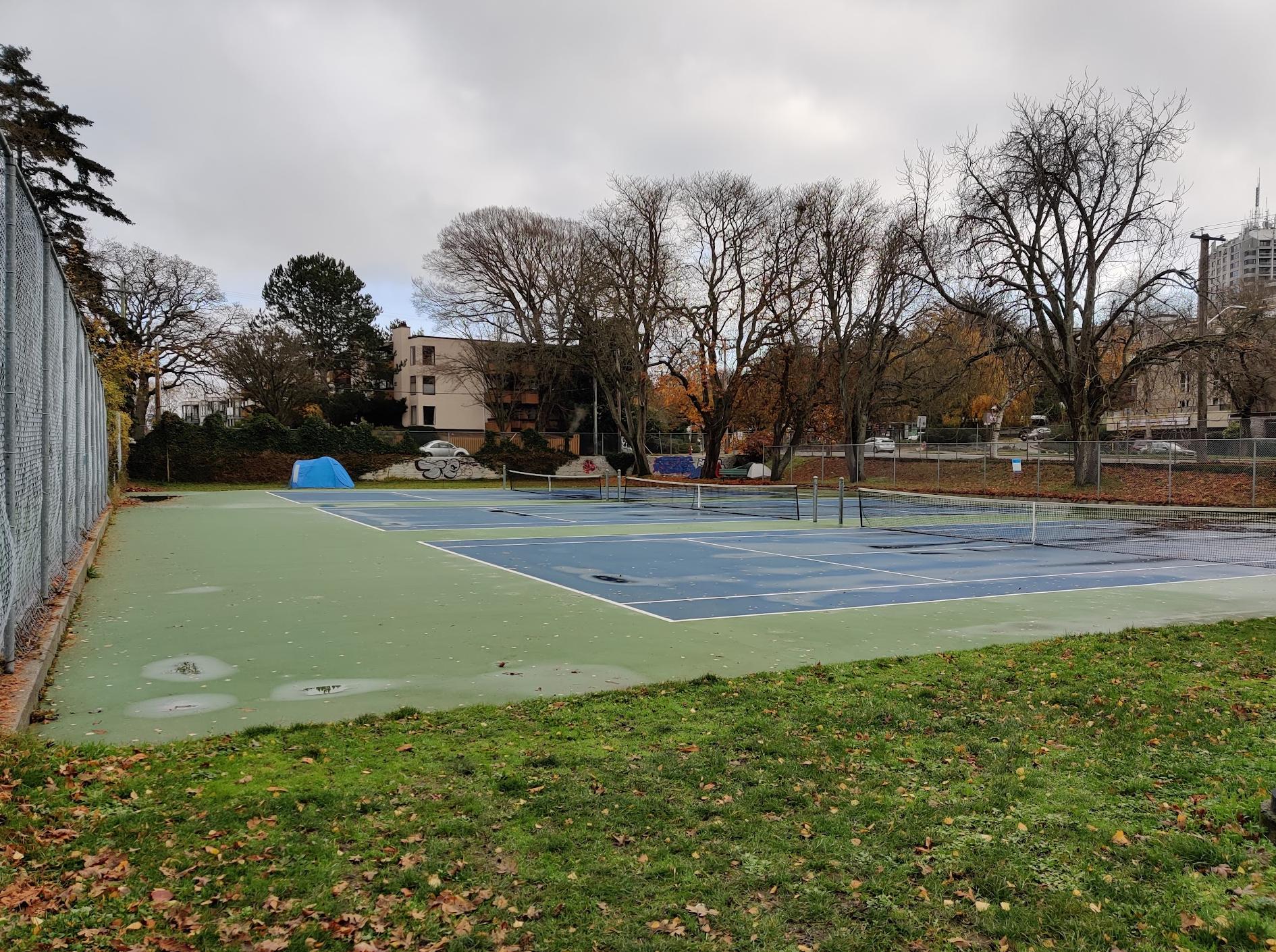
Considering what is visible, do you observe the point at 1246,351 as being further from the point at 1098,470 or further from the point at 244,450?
the point at 244,450

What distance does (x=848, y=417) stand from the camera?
1751 inches

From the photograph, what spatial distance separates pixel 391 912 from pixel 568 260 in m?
51.2

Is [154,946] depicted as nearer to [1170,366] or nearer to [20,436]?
[20,436]

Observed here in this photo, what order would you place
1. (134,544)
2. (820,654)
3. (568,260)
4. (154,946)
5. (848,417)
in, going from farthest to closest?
(568,260) → (848,417) → (134,544) → (820,654) → (154,946)

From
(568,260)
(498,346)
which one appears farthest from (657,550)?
(498,346)

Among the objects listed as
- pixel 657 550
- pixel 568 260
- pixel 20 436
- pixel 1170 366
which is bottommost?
pixel 657 550

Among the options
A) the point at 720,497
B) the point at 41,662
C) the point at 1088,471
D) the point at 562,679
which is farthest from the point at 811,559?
the point at 1088,471

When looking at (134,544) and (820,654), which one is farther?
(134,544)

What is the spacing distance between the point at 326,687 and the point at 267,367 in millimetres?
58507

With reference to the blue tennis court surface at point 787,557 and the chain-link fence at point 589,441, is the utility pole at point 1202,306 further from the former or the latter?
the chain-link fence at point 589,441

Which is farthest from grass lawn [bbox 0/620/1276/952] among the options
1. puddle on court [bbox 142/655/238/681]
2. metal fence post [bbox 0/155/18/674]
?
puddle on court [bbox 142/655/238/681]

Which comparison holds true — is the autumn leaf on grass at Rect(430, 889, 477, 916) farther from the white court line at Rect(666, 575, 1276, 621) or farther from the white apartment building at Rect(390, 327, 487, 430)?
the white apartment building at Rect(390, 327, 487, 430)

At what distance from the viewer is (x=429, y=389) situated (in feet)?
260

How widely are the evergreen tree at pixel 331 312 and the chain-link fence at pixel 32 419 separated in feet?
219
